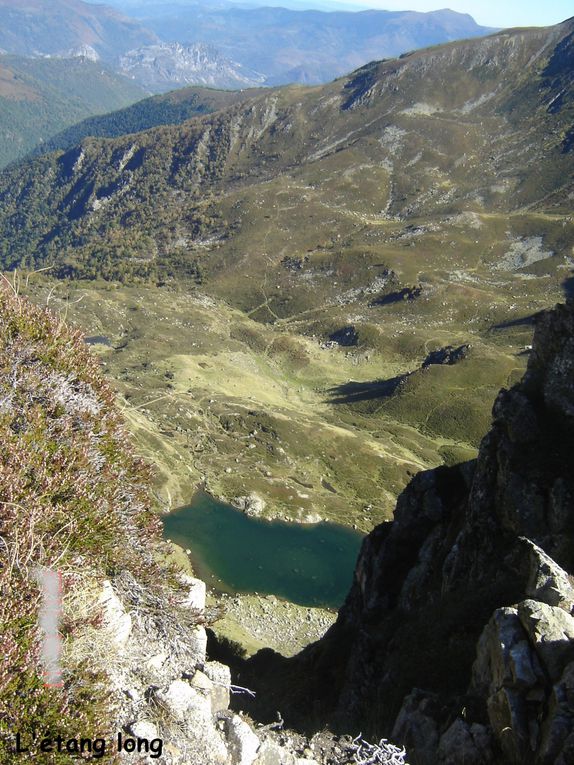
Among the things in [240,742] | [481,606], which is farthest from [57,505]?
[481,606]

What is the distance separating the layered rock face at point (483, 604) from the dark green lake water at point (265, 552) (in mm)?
37586

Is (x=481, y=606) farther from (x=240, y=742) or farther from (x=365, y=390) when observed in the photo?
(x=365, y=390)

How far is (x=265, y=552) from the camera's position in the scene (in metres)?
86.3

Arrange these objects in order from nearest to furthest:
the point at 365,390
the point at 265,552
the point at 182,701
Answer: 1. the point at 182,701
2. the point at 265,552
3. the point at 365,390

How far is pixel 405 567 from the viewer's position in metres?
38.5

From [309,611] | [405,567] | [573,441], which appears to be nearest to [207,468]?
[309,611]

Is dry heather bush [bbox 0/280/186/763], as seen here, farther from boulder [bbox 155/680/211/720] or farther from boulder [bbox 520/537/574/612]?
boulder [bbox 520/537/574/612]

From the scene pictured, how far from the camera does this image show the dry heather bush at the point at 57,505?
1015cm

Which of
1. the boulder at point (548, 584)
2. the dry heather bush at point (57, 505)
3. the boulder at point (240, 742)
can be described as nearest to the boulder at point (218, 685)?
the boulder at point (240, 742)

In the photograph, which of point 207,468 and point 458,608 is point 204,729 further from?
point 207,468

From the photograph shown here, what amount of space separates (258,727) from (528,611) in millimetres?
8405

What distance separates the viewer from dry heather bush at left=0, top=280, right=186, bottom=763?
1015cm

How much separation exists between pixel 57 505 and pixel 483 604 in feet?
58.5

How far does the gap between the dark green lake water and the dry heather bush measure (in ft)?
200
